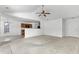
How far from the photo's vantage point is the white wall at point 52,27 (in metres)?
8.18

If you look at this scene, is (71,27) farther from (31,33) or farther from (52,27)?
(31,33)

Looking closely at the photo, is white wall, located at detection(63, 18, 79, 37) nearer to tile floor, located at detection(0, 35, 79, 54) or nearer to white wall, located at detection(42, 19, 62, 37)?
white wall, located at detection(42, 19, 62, 37)

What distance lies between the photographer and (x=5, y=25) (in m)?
10.1

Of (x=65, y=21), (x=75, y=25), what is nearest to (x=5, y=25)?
(x=65, y=21)

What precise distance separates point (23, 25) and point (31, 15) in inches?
73.3

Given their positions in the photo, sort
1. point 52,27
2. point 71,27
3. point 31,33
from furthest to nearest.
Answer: point 52,27, point 31,33, point 71,27

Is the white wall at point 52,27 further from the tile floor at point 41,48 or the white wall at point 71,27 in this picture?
the tile floor at point 41,48

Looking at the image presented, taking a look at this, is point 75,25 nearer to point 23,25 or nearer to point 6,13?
point 23,25

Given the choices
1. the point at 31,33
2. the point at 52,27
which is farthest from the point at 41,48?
the point at 52,27

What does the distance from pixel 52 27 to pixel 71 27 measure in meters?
1.91

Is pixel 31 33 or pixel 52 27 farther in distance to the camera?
pixel 52 27

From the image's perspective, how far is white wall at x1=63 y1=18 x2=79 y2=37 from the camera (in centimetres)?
744

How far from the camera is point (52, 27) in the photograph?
360 inches
